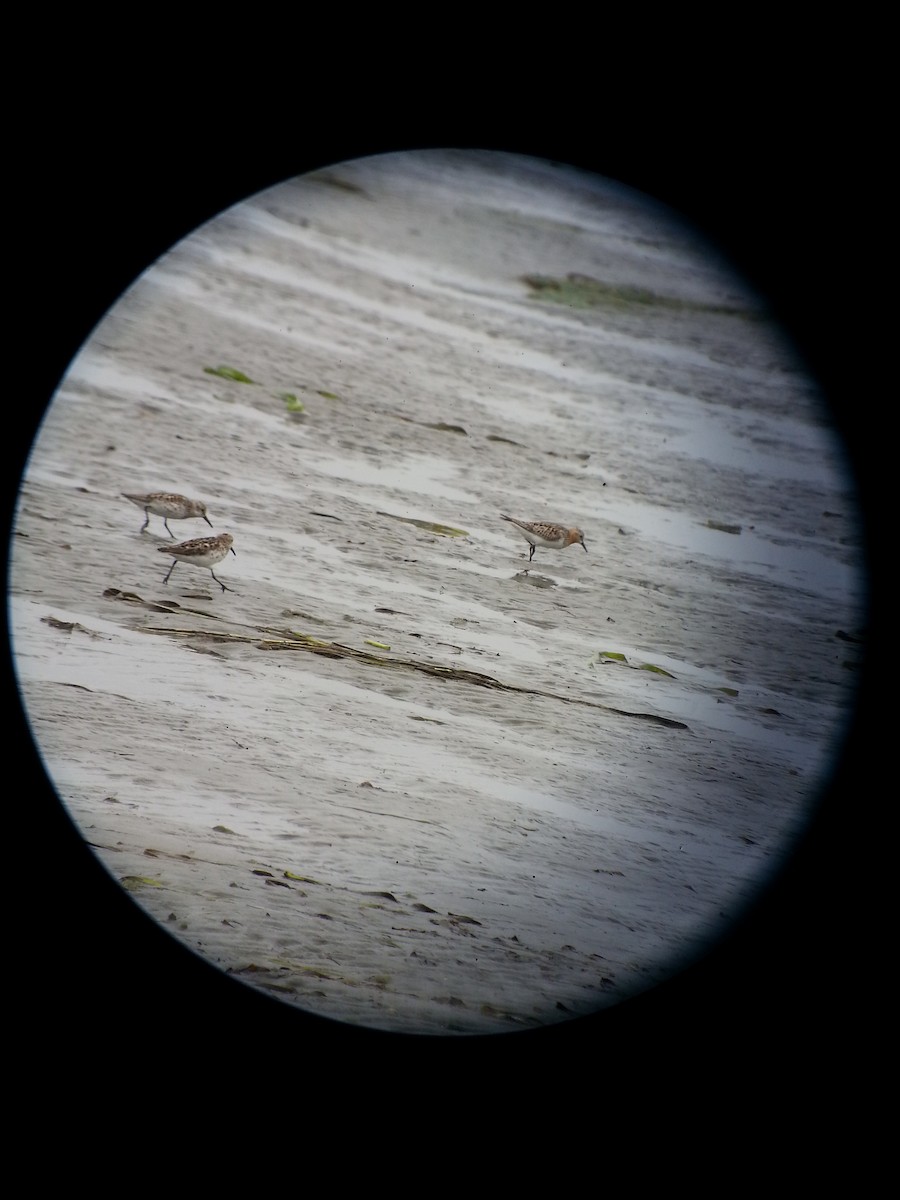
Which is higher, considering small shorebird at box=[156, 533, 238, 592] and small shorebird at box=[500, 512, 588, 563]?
small shorebird at box=[500, 512, 588, 563]

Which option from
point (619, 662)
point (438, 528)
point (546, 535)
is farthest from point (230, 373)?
point (619, 662)

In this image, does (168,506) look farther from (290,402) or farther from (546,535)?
(546,535)

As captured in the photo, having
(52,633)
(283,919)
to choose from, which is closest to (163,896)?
(283,919)

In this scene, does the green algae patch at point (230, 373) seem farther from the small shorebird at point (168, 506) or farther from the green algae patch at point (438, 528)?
the green algae patch at point (438, 528)

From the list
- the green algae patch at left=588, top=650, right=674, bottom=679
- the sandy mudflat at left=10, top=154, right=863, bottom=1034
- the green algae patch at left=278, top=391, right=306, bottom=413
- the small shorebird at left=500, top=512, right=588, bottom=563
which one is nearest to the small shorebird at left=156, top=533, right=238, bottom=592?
the sandy mudflat at left=10, top=154, right=863, bottom=1034

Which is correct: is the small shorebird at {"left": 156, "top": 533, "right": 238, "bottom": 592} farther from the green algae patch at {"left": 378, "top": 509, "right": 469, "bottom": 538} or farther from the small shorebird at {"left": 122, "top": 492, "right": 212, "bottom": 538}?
the green algae patch at {"left": 378, "top": 509, "right": 469, "bottom": 538}

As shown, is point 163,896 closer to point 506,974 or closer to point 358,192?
point 506,974
